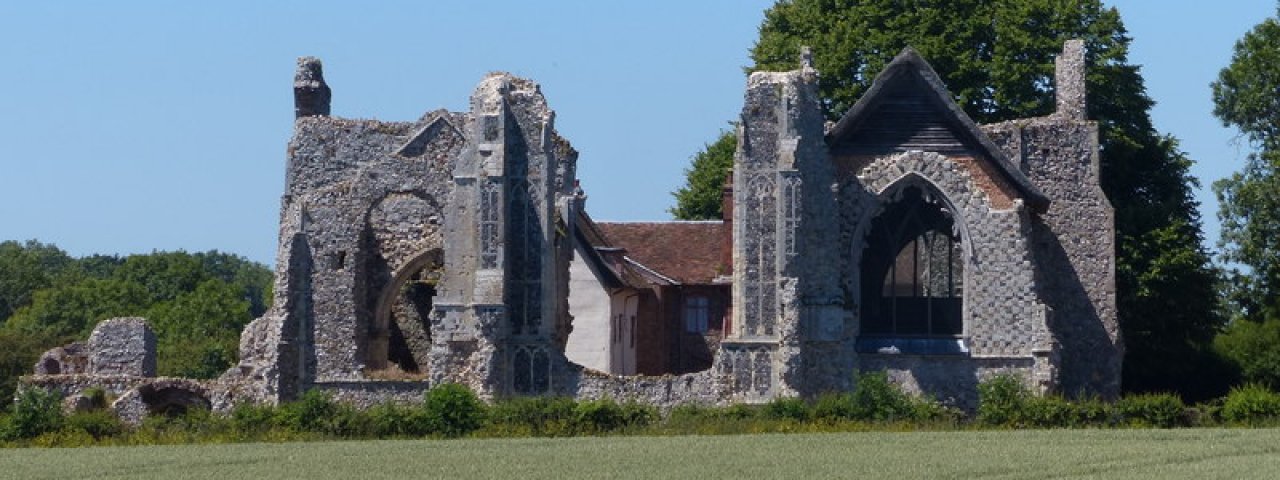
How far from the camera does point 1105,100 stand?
54406 millimetres

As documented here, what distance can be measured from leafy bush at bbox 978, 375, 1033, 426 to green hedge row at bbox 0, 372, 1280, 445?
0.05ft

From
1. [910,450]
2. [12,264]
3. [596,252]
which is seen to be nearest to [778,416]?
[910,450]

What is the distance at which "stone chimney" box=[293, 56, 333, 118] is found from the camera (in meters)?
51.1

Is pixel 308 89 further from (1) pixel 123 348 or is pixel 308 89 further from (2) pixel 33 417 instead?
(2) pixel 33 417

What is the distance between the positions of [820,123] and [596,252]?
10.7 meters

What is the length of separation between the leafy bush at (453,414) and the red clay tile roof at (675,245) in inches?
725

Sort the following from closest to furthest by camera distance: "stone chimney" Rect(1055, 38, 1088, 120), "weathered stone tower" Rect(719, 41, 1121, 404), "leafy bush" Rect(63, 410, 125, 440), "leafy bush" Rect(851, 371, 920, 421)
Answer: "leafy bush" Rect(851, 371, 920, 421) < "leafy bush" Rect(63, 410, 125, 440) < "weathered stone tower" Rect(719, 41, 1121, 404) < "stone chimney" Rect(1055, 38, 1088, 120)

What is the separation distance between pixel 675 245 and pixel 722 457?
86.6 ft

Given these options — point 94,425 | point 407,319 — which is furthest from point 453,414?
point 407,319

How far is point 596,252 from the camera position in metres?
54.9

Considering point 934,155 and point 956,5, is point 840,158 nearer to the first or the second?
point 934,155

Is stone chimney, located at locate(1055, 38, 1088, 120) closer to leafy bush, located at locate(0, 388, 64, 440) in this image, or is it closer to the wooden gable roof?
the wooden gable roof

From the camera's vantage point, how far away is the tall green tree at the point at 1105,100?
169 ft

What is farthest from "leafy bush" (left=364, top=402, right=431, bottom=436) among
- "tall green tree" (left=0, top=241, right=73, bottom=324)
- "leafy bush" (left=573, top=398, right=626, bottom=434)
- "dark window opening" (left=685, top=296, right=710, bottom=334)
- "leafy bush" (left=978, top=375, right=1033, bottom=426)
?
"tall green tree" (left=0, top=241, right=73, bottom=324)
